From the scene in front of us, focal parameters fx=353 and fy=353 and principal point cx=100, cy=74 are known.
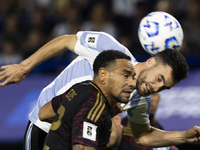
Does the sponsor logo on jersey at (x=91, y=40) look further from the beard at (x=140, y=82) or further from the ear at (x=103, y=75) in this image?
the ear at (x=103, y=75)

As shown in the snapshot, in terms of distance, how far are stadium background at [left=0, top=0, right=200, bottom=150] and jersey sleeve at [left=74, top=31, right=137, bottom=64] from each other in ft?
7.72

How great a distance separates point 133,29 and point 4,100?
3.24 m

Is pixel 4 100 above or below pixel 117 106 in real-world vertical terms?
below

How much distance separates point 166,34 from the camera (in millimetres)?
3307

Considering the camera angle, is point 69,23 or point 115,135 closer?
point 115,135

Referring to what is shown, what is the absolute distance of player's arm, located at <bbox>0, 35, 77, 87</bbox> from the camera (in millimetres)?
3258

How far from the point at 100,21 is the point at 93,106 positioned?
529 centimetres

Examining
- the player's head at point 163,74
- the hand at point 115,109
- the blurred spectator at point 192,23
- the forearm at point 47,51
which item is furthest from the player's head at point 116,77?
the blurred spectator at point 192,23

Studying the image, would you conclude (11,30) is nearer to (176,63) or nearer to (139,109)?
(139,109)

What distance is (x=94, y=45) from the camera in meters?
3.30

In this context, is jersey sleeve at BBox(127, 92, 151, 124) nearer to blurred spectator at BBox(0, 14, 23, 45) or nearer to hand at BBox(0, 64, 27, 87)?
hand at BBox(0, 64, 27, 87)

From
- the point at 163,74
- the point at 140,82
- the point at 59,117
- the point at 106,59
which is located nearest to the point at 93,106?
the point at 59,117

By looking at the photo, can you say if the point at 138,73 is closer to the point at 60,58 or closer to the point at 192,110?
the point at 192,110

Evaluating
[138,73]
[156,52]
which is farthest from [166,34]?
[138,73]
